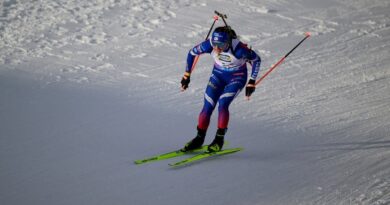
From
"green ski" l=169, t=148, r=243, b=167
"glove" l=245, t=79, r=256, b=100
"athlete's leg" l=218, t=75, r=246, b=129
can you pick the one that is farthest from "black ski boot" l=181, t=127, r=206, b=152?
"glove" l=245, t=79, r=256, b=100

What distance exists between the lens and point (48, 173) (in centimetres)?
702

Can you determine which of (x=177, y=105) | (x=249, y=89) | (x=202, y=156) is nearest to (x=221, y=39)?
(x=249, y=89)

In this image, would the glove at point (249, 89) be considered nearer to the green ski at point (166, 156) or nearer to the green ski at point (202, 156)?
the green ski at point (202, 156)

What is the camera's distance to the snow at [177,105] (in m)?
6.68

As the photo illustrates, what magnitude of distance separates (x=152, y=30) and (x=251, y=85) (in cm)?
713

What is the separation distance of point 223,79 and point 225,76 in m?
0.06

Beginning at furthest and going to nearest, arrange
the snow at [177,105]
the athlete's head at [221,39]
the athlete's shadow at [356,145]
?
the athlete's shadow at [356,145] → the athlete's head at [221,39] → the snow at [177,105]

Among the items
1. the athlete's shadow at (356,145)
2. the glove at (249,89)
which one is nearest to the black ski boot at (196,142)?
the glove at (249,89)

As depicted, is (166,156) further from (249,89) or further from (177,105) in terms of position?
(177,105)

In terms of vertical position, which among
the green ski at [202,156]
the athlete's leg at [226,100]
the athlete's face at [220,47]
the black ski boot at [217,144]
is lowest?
the green ski at [202,156]

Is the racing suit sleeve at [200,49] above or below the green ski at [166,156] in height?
above

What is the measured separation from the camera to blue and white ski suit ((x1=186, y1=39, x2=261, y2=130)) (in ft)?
24.1

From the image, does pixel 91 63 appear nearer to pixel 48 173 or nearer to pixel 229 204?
pixel 48 173

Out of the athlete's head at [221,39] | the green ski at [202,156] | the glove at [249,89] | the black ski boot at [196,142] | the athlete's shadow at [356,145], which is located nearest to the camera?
the athlete's head at [221,39]
